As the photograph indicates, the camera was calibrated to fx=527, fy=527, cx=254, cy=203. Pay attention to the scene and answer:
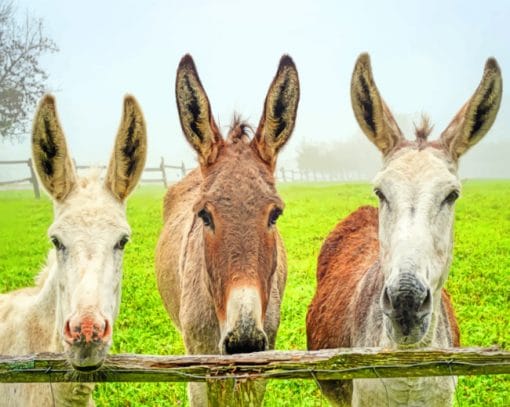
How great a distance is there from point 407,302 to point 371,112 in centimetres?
163

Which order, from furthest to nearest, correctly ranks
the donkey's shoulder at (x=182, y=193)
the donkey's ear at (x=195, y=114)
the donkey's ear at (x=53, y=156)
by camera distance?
1. the donkey's shoulder at (x=182, y=193)
2. the donkey's ear at (x=195, y=114)
3. the donkey's ear at (x=53, y=156)

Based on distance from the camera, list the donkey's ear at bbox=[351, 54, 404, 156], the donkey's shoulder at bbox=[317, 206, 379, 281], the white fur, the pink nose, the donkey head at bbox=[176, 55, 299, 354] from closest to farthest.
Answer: the pink nose → the white fur → the donkey head at bbox=[176, 55, 299, 354] → the donkey's ear at bbox=[351, 54, 404, 156] → the donkey's shoulder at bbox=[317, 206, 379, 281]

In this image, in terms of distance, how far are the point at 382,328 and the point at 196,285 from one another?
1558mm

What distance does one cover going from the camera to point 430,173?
345 cm

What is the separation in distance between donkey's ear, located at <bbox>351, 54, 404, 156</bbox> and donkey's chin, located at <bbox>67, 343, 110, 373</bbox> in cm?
243

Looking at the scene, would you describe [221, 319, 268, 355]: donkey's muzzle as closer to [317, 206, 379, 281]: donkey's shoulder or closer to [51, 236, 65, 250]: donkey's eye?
[51, 236, 65, 250]: donkey's eye

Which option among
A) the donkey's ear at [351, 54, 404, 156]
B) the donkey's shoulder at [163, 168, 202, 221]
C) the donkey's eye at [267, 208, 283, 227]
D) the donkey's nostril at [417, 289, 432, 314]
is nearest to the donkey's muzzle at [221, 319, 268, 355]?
the donkey's eye at [267, 208, 283, 227]

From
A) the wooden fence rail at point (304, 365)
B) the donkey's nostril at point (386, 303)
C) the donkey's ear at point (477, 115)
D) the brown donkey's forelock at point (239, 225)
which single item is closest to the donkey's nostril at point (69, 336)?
the wooden fence rail at point (304, 365)

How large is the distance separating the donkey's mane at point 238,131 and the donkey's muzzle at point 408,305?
1.85 metres

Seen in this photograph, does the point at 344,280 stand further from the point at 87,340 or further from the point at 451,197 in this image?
the point at 87,340

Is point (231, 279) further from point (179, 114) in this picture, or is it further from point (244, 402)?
point (179, 114)

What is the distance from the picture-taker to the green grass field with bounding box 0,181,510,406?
6797mm

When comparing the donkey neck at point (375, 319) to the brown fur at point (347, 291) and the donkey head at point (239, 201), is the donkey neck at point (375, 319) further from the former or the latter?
the donkey head at point (239, 201)

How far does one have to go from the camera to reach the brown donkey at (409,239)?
3037 millimetres
